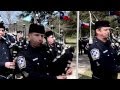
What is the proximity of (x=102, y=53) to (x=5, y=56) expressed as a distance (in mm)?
1218

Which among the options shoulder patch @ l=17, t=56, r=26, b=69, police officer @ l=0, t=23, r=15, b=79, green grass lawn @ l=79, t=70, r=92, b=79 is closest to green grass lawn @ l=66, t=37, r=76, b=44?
green grass lawn @ l=79, t=70, r=92, b=79

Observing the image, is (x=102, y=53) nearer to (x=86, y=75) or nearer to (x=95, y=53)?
(x=95, y=53)

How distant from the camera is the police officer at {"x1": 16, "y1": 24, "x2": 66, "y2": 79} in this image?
10.5 ft

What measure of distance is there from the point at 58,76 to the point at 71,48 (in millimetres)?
407

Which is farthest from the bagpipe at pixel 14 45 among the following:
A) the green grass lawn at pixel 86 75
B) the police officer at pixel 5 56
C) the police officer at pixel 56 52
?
the green grass lawn at pixel 86 75

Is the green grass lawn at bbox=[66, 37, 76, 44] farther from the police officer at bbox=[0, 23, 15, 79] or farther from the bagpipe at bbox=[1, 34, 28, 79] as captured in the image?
the police officer at bbox=[0, 23, 15, 79]

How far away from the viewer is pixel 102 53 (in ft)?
10.8

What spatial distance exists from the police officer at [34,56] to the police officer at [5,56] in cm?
11

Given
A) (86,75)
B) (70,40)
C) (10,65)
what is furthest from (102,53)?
(10,65)

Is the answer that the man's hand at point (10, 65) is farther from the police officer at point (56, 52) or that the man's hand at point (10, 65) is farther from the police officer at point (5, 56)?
the police officer at point (56, 52)

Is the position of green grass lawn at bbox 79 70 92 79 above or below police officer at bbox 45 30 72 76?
below

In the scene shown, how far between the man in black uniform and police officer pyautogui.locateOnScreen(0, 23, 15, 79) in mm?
995
